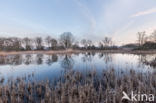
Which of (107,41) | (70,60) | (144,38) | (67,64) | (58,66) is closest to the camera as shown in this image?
(58,66)

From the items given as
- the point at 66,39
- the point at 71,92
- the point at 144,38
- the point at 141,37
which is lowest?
the point at 71,92

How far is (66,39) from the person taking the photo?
4381 centimetres

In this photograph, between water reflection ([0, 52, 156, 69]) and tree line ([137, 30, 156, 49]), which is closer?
water reflection ([0, 52, 156, 69])

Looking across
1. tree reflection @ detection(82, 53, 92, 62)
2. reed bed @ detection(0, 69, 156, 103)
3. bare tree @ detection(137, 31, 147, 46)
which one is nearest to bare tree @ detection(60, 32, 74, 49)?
tree reflection @ detection(82, 53, 92, 62)

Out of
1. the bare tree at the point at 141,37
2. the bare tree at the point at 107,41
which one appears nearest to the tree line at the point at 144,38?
the bare tree at the point at 141,37

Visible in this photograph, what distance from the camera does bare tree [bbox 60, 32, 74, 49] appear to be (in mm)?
42722

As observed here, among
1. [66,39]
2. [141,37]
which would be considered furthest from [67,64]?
[141,37]

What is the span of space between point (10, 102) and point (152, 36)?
43.9m

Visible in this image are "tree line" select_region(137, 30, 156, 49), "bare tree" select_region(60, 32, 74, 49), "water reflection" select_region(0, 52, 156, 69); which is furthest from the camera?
"bare tree" select_region(60, 32, 74, 49)

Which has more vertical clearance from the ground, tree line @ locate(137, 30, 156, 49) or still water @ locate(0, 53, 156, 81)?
tree line @ locate(137, 30, 156, 49)

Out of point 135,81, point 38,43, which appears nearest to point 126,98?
point 135,81

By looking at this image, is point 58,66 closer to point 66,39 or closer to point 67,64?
point 67,64

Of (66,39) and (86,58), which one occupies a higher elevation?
(66,39)

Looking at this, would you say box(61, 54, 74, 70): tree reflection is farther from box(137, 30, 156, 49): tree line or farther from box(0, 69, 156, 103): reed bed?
box(137, 30, 156, 49): tree line
